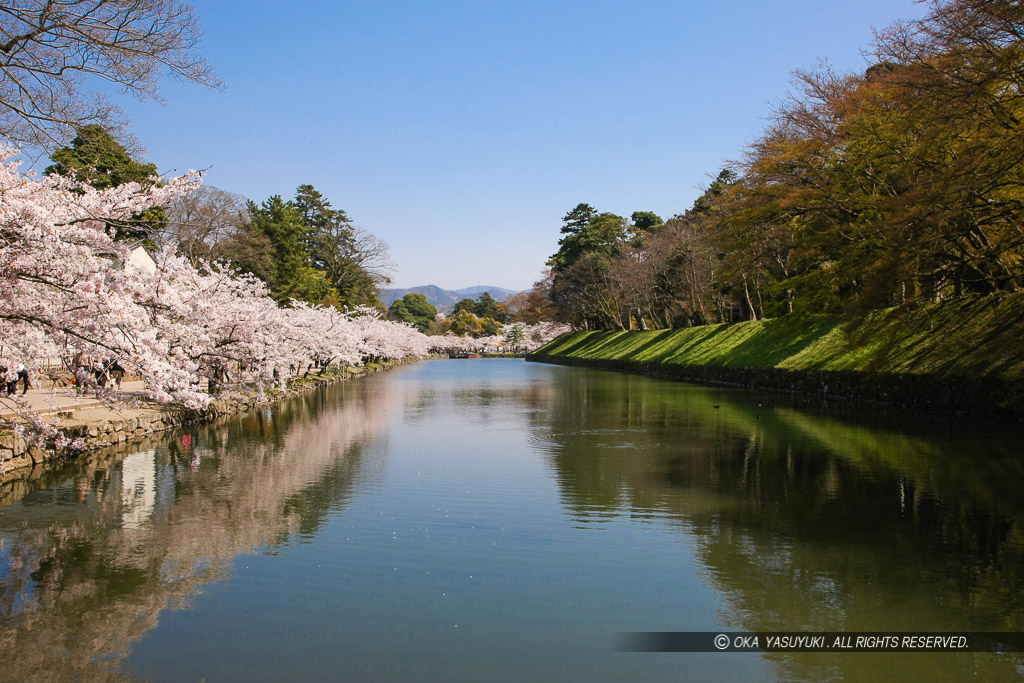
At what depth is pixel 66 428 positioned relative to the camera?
37.7 feet

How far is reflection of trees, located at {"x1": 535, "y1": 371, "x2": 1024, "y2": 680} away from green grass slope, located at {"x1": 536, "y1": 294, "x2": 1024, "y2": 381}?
10.4 ft

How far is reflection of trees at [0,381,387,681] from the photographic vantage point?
4.81m

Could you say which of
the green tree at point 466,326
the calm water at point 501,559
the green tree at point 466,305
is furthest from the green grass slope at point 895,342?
the green tree at point 466,305

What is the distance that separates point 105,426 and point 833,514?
11.1 metres

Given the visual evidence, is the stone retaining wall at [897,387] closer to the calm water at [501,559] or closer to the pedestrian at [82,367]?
the calm water at [501,559]

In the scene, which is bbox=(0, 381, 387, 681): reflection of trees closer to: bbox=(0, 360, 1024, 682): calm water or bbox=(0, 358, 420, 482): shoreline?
bbox=(0, 360, 1024, 682): calm water

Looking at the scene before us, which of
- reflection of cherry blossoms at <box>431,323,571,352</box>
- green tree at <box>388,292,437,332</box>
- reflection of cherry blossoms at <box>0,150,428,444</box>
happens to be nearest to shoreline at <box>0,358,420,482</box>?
reflection of cherry blossoms at <box>0,150,428,444</box>

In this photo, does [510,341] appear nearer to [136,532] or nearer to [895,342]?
[895,342]

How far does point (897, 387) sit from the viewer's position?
19375 millimetres

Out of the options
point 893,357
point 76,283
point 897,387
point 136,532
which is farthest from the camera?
point 893,357

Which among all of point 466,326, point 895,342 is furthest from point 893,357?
point 466,326

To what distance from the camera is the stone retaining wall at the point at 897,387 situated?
15.7 meters

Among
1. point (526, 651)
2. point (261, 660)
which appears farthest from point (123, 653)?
point (526, 651)

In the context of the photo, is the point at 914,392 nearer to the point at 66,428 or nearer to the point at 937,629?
the point at 937,629
